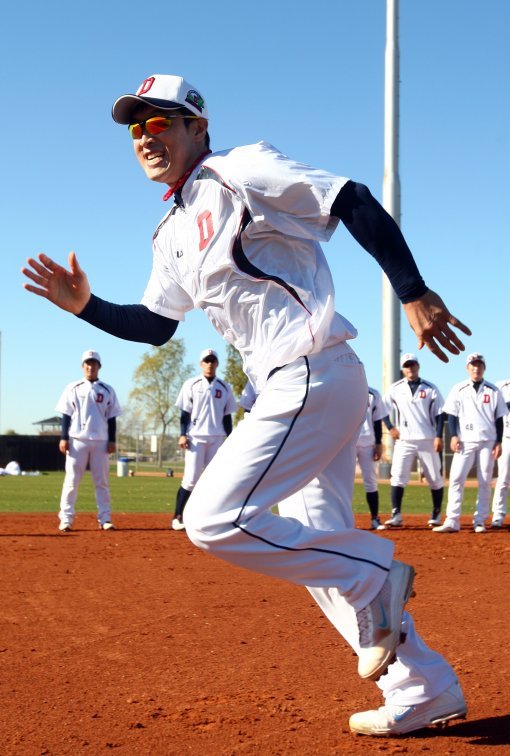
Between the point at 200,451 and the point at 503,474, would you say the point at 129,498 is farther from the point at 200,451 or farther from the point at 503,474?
the point at 503,474

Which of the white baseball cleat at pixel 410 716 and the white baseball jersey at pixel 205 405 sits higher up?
the white baseball jersey at pixel 205 405

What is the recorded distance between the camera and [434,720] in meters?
3.81

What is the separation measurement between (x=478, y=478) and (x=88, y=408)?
6.01 metres

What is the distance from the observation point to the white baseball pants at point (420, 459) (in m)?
14.6

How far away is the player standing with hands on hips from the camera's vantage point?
336 centimetres

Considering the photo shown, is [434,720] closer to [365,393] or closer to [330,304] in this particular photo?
[365,393]

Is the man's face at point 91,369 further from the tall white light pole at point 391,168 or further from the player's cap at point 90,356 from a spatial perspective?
the tall white light pole at point 391,168

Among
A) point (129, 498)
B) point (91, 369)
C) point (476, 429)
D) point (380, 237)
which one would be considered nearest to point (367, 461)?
point (476, 429)

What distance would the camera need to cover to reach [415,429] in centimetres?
1465

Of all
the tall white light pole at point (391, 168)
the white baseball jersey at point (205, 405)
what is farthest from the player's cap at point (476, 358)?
the tall white light pole at point (391, 168)

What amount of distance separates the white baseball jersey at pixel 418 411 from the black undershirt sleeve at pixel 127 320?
35.4ft

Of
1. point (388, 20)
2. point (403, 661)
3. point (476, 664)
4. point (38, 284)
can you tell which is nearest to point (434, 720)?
point (403, 661)

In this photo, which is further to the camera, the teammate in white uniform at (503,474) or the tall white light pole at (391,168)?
the tall white light pole at (391,168)

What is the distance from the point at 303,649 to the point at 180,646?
0.76 m
